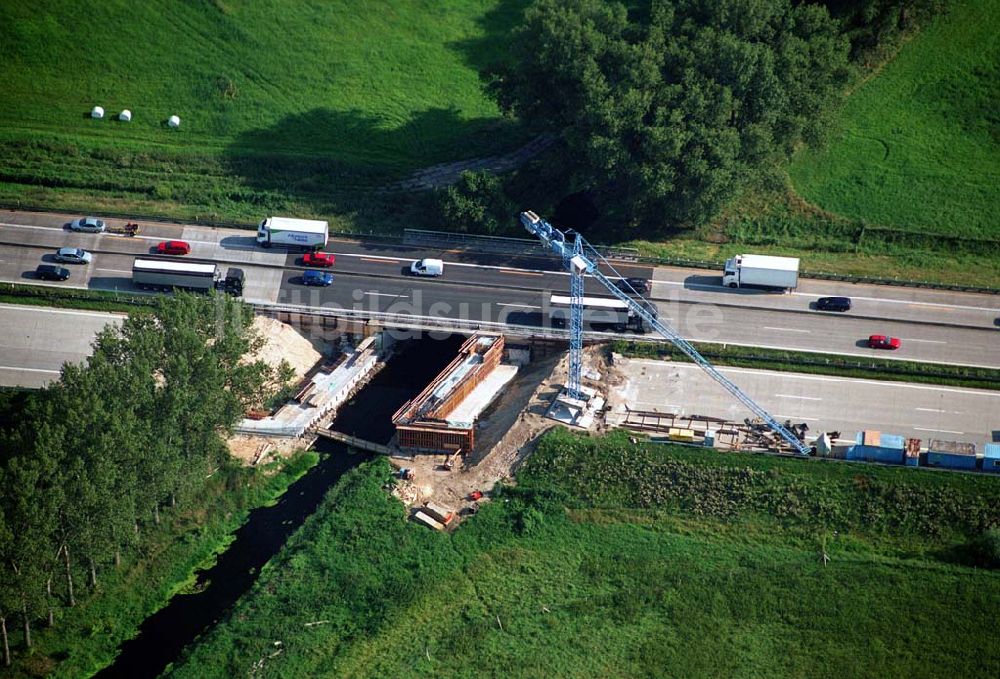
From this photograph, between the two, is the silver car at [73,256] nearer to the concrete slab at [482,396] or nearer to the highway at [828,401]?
the concrete slab at [482,396]

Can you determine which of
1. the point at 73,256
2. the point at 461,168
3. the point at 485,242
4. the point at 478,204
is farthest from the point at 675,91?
the point at 73,256

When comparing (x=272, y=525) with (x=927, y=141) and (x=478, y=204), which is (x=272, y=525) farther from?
(x=927, y=141)

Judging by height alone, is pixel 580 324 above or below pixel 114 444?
above

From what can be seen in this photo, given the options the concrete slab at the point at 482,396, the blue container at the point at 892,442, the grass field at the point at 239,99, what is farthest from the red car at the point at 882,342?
the grass field at the point at 239,99

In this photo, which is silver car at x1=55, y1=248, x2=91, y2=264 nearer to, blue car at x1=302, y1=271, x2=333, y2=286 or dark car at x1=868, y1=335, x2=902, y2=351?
blue car at x1=302, y1=271, x2=333, y2=286

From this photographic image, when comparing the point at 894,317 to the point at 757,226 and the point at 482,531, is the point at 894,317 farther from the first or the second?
the point at 482,531

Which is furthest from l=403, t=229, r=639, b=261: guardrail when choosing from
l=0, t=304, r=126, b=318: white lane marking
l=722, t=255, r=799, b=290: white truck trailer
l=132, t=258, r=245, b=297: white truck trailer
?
l=0, t=304, r=126, b=318: white lane marking
